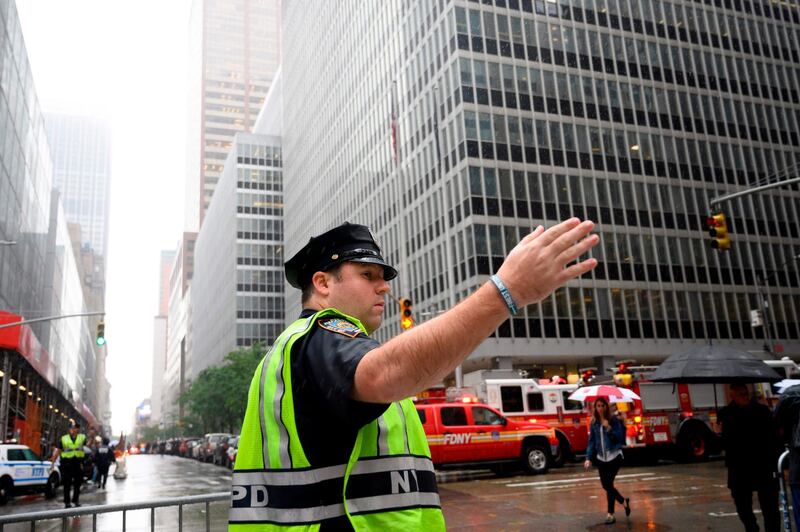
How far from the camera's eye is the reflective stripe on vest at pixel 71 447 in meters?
16.1

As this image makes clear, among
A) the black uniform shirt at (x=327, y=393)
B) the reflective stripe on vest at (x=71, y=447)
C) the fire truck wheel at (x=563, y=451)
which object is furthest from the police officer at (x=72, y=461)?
the black uniform shirt at (x=327, y=393)

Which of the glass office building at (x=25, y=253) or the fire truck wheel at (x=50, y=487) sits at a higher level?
the glass office building at (x=25, y=253)

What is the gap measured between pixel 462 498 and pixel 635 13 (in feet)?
147

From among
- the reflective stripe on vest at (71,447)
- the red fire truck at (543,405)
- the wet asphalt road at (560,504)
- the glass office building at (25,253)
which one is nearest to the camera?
the wet asphalt road at (560,504)

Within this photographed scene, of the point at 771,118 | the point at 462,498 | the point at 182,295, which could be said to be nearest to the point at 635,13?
the point at 771,118

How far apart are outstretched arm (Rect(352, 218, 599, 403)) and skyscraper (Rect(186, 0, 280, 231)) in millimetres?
164203

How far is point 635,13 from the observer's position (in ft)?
161

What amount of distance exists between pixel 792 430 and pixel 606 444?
4.59 m

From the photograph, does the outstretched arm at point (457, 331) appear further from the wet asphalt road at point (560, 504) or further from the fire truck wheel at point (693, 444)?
the fire truck wheel at point (693, 444)

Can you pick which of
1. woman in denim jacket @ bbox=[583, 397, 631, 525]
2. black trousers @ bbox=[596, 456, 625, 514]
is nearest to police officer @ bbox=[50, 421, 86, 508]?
woman in denim jacket @ bbox=[583, 397, 631, 525]

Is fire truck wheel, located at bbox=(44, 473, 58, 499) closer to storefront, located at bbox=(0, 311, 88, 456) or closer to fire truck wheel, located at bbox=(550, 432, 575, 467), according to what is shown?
storefront, located at bbox=(0, 311, 88, 456)

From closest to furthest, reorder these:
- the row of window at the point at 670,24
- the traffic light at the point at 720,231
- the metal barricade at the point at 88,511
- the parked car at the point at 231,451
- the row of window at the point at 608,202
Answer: the metal barricade at the point at 88,511, the traffic light at the point at 720,231, the parked car at the point at 231,451, the row of window at the point at 608,202, the row of window at the point at 670,24

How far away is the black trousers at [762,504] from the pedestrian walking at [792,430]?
2.27 feet

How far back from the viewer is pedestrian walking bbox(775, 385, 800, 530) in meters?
6.43
